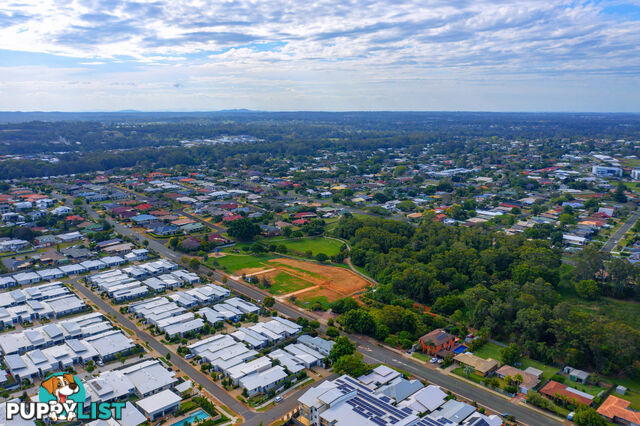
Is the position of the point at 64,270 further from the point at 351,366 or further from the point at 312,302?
the point at 351,366

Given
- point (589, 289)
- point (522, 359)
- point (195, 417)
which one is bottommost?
point (522, 359)

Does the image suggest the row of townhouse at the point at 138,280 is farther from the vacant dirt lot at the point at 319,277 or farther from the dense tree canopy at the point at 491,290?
the dense tree canopy at the point at 491,290

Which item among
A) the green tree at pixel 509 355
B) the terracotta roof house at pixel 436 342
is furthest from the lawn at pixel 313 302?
the green tree at pixel 509 355

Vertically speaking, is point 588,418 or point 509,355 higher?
point 509,355

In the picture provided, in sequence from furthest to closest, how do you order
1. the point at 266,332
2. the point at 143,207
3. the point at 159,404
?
the point at 143,207
the point at 266,332
the point at 159,404

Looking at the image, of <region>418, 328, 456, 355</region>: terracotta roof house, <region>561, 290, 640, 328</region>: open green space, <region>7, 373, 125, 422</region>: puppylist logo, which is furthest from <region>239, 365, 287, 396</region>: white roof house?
<region>561, 290, 640, 328</region>: open green space

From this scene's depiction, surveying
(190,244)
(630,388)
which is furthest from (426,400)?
(190,244)
